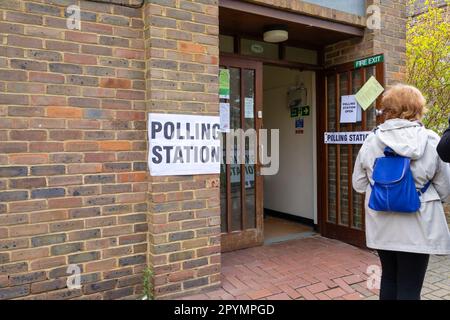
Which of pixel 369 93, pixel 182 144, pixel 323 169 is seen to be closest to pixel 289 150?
pixel 323 169

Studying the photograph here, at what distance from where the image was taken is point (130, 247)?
3.11 meters

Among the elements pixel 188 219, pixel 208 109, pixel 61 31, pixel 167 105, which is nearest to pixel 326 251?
pixel 188 219

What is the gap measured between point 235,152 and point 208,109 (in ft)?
3.93

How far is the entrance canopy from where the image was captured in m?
3.75

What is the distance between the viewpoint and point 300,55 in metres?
5.04

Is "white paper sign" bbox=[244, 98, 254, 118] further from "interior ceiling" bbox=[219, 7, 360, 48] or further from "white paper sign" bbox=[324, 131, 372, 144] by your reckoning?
"white paper sign" bbox=[324, 131, 372, 144]

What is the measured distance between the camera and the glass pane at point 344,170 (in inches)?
188

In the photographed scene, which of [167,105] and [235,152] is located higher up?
[167,105]

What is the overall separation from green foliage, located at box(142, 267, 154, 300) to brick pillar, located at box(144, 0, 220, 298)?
0.06 m

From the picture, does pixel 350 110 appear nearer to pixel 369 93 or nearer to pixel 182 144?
pixel 369 93

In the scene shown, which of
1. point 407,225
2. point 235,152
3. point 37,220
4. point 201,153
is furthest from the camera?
point 235,152

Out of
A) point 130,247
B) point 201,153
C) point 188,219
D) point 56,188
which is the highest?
point 201,153

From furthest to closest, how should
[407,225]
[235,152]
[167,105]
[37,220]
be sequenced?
[235,152] → [167,105] → [37,220] → [407,225]
